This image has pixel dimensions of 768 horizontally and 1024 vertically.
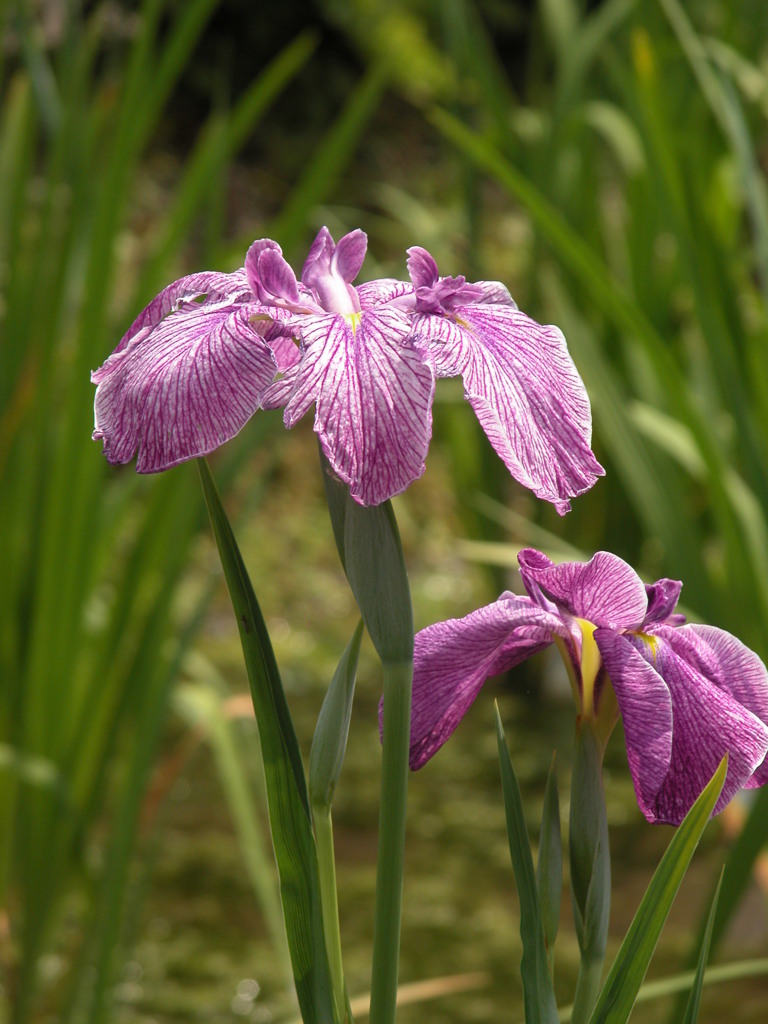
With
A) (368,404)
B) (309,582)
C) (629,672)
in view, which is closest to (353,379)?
(368,404)

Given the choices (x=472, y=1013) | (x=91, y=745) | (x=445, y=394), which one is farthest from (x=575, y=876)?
(x=445, y=394)

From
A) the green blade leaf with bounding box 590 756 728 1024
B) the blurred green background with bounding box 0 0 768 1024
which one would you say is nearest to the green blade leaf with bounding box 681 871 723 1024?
the green blade leaf with bounding box 590 756 728 1024

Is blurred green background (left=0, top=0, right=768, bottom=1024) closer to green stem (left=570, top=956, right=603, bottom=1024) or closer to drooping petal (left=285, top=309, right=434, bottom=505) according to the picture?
green stem (left=570, top=956, right=603, bottom=1024)

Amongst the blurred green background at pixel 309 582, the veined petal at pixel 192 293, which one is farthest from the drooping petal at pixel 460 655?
the blurred green background at pixel 309 582

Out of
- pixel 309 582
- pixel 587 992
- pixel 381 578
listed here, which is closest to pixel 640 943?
pixel 587 992

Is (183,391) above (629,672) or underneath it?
above

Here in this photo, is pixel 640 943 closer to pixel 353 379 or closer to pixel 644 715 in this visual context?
pixel 644 715

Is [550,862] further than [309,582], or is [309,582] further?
[309,582]

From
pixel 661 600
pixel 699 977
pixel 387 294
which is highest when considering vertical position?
pixel 387 294
